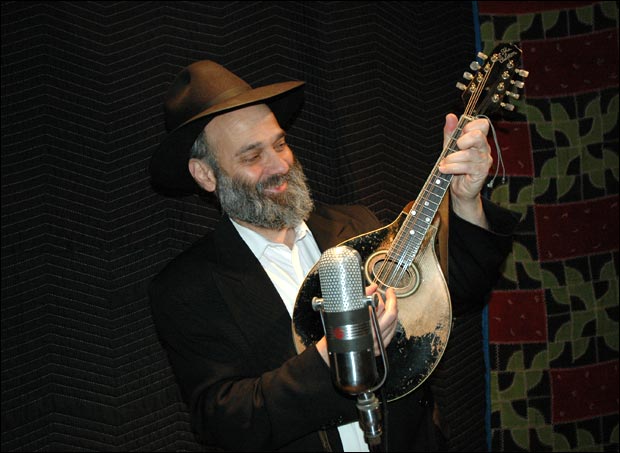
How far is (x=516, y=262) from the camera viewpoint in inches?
112

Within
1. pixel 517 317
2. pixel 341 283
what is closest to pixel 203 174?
pixel 341 283

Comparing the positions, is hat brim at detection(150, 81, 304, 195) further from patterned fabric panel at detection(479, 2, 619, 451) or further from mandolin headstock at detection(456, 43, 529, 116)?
patterned fabric panel at detection(479, 2, 619, 451)

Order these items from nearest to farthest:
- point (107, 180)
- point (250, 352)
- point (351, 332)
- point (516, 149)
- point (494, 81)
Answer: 1. point (351, 332)
2. point (494, 81)
3. point (250, 352)
4. point (107, 180)
5. point (516, 149)

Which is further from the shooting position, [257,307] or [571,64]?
[571,64]

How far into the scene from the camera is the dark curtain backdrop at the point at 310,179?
2352 millimetres

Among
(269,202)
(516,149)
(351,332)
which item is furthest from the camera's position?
(516,149)

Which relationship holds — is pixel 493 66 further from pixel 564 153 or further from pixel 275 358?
pixel 564 153

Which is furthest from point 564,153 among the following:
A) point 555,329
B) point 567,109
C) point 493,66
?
point 493,66

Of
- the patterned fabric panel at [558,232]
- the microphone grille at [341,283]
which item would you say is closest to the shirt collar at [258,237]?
the microphone grille at [341,283]

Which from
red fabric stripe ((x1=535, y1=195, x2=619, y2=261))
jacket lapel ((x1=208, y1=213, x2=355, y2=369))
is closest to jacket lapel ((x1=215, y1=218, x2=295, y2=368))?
jacket lapel ((x1=208, y1=213, x2=355, y2=369))

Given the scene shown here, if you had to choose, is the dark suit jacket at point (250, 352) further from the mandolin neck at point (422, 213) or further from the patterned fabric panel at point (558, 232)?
the patterned fabric panel at point (558, 232)

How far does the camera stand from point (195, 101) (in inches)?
81.5

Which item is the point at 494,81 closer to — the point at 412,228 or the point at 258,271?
the point at 412,228

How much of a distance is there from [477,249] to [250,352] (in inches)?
29.8
